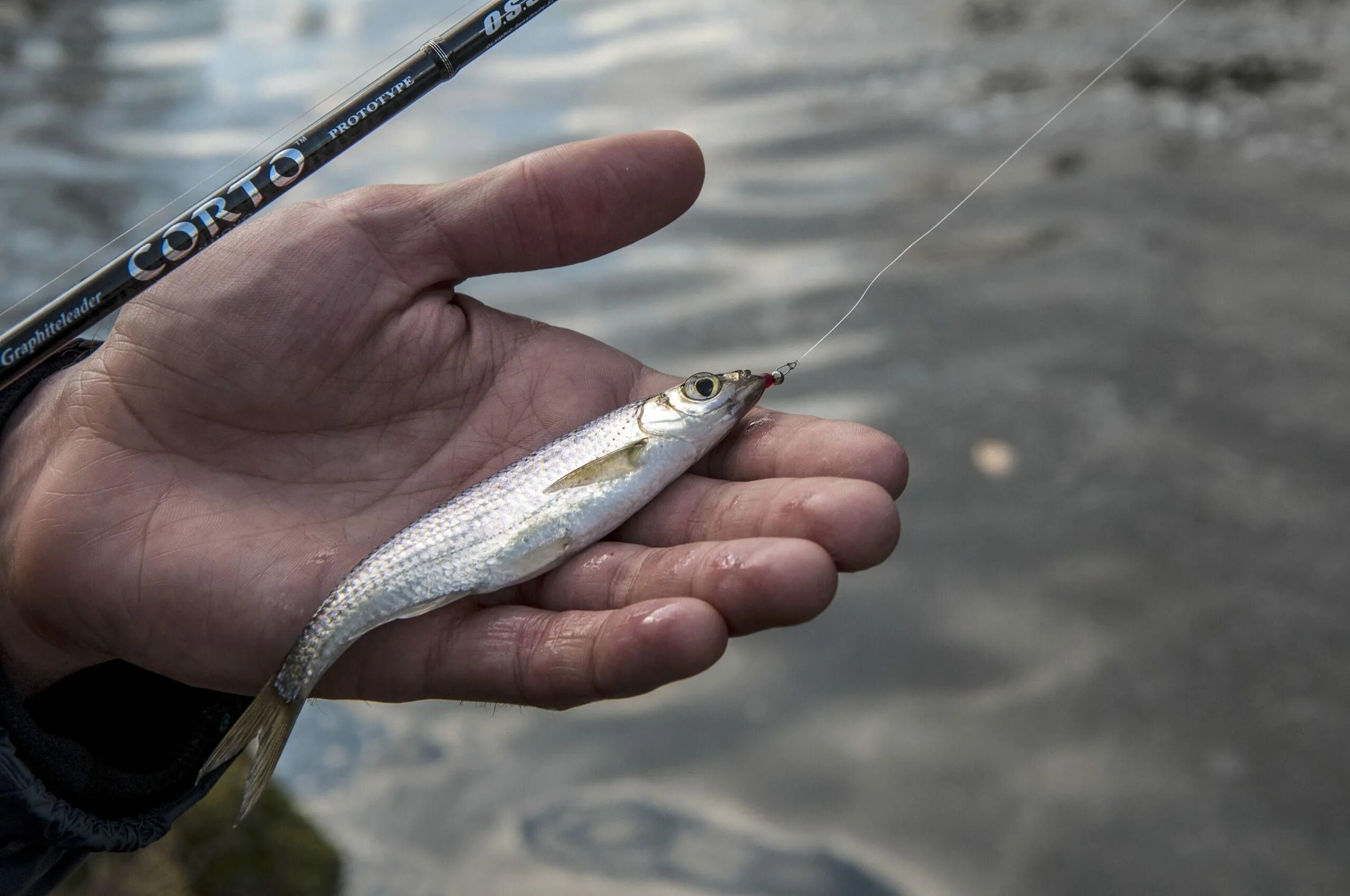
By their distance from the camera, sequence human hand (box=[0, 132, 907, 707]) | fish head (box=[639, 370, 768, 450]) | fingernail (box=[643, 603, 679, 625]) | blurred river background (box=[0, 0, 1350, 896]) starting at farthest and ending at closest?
blurred river background (box=[0, 0, 1350, 896]), fish head (box=[639, 370, 768, 450]), human hand (box=[0, 132, 907, 707]), fingernail (box=[643, 603, 679, 625])

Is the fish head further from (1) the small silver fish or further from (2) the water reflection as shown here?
(2) the water reflection

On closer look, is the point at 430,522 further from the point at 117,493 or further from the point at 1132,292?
the point at 1132,292

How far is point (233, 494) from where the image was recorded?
3.57 m

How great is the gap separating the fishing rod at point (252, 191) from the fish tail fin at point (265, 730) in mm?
1123

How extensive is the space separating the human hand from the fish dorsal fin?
16 cm

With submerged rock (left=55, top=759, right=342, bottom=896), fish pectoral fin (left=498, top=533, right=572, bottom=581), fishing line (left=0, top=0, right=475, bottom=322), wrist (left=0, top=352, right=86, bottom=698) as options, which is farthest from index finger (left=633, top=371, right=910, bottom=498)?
submerged rock (left=55, top=759, right=342, bottom=896)

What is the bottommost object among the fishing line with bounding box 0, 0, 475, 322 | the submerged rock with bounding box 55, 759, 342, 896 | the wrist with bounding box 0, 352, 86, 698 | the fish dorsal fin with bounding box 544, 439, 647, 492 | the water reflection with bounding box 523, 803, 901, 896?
the water reflection with bounding box 523, 803, 901, 896

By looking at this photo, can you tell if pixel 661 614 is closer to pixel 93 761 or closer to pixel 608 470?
pixel 608 470

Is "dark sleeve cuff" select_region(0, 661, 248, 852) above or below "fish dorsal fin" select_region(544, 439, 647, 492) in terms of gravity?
below

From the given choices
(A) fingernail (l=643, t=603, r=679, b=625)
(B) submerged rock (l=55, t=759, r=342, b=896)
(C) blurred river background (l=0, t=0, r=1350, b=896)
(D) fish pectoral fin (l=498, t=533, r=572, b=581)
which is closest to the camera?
(A) fingernail (l=643, t=603, r=679, b=625)

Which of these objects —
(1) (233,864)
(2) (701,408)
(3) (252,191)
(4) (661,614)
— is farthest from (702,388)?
(1) (233,864)

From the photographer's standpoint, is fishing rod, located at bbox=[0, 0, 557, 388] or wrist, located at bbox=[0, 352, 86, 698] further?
wrist, located at bbox=[0, 352, 86, 698]

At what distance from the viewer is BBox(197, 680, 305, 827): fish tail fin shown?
314 cm

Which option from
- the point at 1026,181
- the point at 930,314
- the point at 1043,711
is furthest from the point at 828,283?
the point at 1043,711
